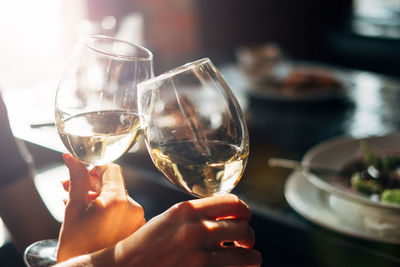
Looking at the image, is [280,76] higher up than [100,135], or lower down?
lower down

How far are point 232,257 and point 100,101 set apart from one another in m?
0.29

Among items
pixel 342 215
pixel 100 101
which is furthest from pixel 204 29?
pixel 100 101

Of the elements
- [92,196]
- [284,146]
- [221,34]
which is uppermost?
[92,196]

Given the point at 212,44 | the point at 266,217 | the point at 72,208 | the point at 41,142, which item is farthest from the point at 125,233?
the point at 212,44

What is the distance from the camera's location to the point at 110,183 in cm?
55

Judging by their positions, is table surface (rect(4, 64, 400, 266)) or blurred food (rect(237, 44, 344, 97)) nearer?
table surface (rect(4, 64, 400, 266))

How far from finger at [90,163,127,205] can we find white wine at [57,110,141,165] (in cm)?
2

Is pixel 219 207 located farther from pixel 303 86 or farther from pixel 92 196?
pixel 303 86

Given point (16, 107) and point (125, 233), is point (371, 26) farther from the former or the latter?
point (125, 233)

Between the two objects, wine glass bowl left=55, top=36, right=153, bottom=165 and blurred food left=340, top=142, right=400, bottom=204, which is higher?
wine glass bowl left=55, top=36, right=153, bottom=165

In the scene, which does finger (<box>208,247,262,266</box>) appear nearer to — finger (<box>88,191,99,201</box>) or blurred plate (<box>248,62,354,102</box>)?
finger (<box>88,191,99,201</box>)

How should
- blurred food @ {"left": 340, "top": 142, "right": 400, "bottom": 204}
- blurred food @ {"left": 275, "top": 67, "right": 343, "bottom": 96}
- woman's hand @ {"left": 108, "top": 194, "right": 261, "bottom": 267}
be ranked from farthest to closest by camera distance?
blurred food @ {"left": 275, "top": 67, "right": 343, "bottom": 96}
blurred food @ {"left": 340, "top": 142, "right": 400, "bottom": 204}
woman's hand @ {"left": 108, "top": 194, "right": 261, "bottom": 267}

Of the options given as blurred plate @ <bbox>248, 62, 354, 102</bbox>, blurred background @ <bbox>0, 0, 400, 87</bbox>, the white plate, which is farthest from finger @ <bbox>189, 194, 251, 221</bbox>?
blurred background @ <bbox>0, 0, 400, 87</bbox>

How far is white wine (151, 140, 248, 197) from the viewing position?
523 millimetres
